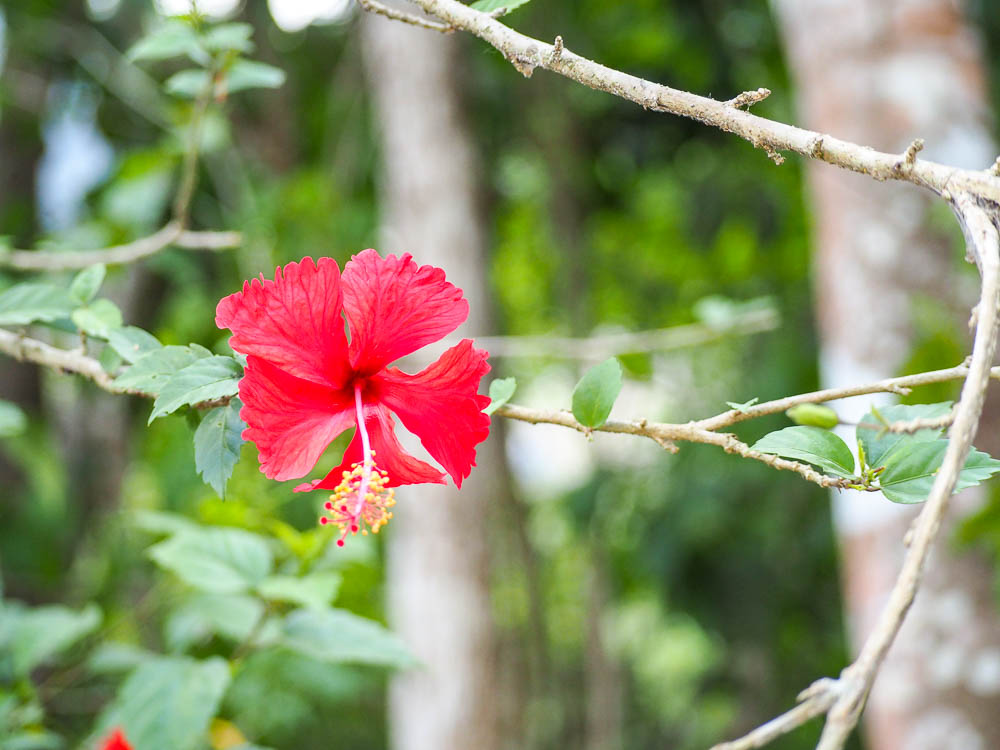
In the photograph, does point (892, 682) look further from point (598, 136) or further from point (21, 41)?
point (21, 41)

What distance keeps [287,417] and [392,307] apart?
0.32ft

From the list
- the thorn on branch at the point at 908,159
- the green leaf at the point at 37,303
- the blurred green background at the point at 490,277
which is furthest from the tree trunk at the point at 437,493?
the thorn on branch at the point at 908,159

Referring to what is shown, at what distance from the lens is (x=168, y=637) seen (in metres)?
1.20

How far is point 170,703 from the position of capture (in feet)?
2.95

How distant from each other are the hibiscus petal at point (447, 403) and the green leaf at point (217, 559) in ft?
1.41

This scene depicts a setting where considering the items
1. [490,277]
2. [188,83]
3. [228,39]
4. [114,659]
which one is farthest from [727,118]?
[490,277]

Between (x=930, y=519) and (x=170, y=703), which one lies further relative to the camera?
(x=170, y=703)

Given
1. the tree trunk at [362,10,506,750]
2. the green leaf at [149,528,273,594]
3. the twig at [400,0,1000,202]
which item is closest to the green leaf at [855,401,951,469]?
the twig at [400,0,1000,202]

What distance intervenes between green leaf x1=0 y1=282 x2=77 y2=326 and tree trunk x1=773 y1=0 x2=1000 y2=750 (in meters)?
1.26

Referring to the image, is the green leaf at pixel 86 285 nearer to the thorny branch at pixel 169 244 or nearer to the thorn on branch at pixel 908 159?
the thorny branch at pixel 169 244

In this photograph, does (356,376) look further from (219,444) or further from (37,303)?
(37,303)

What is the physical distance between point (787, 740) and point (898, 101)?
211 centimetres

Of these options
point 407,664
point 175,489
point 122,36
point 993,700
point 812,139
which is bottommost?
point 993,700

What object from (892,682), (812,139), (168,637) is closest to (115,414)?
(168,637)
